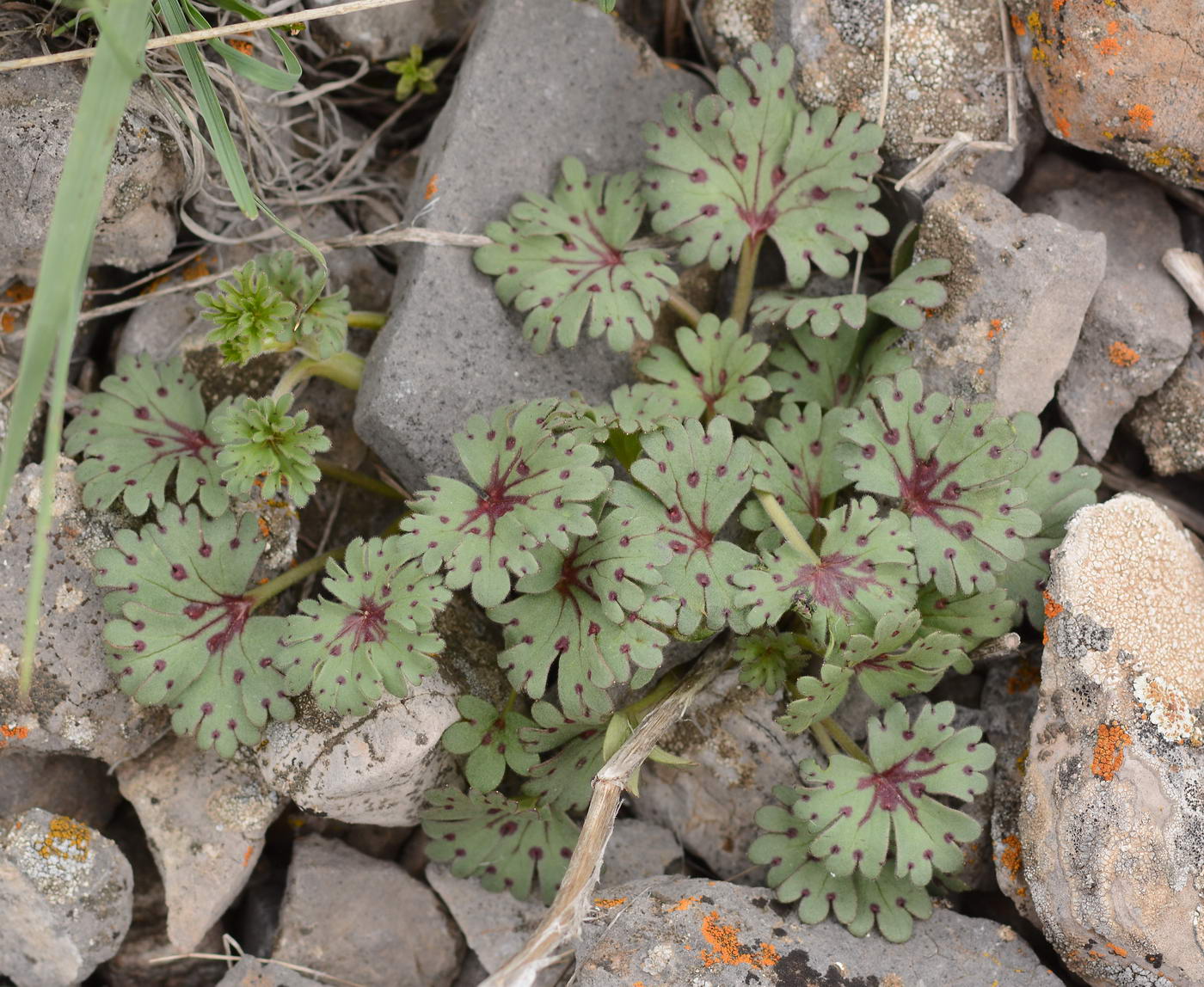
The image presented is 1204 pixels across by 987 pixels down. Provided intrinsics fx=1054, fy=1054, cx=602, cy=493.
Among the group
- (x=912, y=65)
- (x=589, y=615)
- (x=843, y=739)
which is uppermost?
(x=912, y=65)

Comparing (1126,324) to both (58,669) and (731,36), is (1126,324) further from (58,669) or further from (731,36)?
(58,669)

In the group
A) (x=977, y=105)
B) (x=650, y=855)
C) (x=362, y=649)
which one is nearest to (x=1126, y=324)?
(x=977, y=105)

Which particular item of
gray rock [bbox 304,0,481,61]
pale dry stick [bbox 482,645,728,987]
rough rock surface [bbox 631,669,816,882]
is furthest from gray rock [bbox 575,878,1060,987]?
gray rock [bbox 304,0,481,61]

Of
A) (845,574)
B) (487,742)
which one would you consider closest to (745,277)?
(845,574)

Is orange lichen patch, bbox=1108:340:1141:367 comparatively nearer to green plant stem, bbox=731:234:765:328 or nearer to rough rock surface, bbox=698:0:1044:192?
rough rock surface, bbox=698:0:1044:192

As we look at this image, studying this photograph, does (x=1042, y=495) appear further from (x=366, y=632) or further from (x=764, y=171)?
(x=366, y=632)

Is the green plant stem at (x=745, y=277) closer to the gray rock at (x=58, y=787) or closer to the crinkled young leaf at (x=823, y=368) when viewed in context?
the crinkled young leaf at (x=823, y=368)

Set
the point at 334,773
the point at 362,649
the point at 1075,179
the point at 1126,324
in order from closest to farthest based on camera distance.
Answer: the point at 362,649
the point at 334,773
the point at 1126,324
the point at 1075,179
